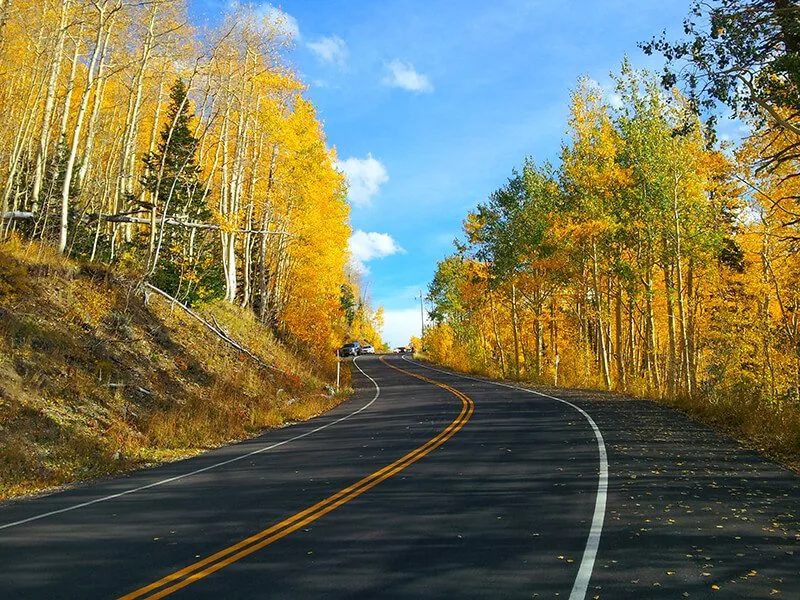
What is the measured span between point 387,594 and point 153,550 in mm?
2875

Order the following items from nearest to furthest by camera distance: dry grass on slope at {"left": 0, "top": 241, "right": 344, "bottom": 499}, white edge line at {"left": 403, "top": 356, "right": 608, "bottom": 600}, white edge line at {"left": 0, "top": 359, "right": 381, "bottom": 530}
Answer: white edge line at {"left": 403, "top": 356, "right": 608, "bottom": 600} → white edge line at {"left": 0, "top": 359, "right": 381, "bottom": 530} → dry grass on slope at {"left": 0, "top": 241, "right": 344, "bottom": 499}

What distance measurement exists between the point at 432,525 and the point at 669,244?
19556 millimetres

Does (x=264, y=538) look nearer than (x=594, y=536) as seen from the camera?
No

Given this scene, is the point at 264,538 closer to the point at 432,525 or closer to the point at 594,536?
the point at 432,525

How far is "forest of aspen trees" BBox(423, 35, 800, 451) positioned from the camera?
19.4m

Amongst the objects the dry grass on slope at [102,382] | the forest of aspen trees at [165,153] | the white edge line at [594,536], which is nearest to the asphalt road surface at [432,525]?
the white edge line at [594,536]

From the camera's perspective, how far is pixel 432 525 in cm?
682

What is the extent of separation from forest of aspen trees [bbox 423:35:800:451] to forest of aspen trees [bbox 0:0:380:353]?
11370 millimetres

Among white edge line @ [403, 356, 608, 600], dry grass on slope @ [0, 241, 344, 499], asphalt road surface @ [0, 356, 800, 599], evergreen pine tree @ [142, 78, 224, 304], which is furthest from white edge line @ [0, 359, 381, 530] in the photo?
evergreen pine tree @ [142, 78, 224, 304]

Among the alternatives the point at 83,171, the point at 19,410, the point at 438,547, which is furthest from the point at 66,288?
the point at 438,547

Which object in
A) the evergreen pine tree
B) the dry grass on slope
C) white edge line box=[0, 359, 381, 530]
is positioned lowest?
white edge line box=[0, 359, 381, 530]

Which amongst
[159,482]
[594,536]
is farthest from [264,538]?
[159,482]

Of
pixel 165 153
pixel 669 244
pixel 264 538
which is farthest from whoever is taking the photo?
pixel 669 244

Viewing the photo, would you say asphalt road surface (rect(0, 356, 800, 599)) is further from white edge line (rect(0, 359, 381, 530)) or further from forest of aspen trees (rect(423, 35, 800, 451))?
forest of aspen trees (rect(423, 35, 800, 451))
